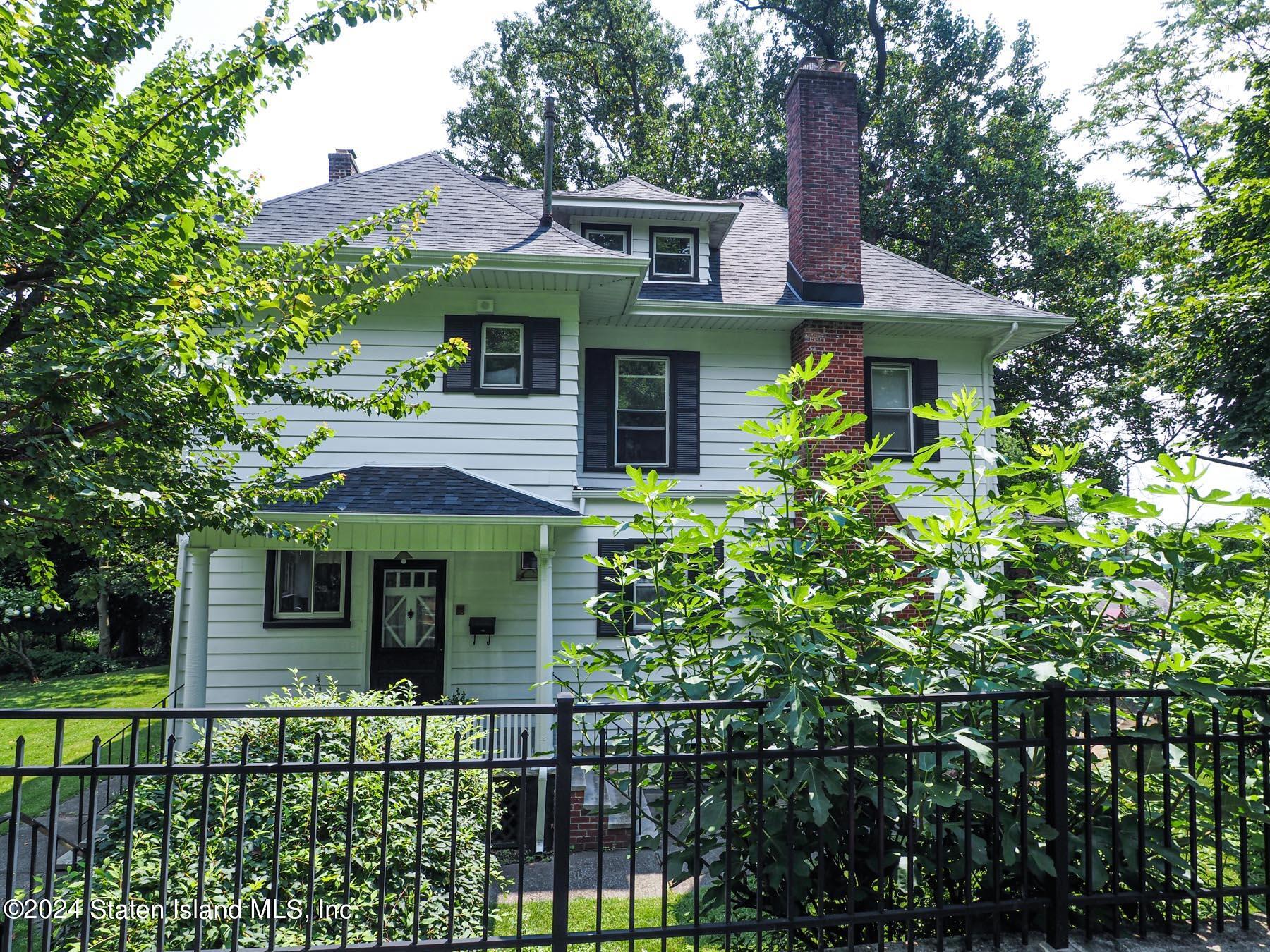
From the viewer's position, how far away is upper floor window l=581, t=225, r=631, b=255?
1171cm

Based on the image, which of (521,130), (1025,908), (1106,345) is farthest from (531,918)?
(521,130)

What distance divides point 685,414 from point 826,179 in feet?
14.2

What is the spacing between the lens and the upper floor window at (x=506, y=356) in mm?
9492

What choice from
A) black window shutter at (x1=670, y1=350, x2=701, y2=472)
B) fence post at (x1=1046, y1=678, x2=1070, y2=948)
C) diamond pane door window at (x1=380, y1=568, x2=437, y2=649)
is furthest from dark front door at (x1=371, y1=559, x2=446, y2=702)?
fence post at (x1=1046, y1=678, x2=1070, y2=948)

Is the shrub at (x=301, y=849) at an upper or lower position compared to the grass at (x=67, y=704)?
upper

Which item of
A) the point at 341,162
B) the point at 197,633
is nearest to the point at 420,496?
the point at 197,633

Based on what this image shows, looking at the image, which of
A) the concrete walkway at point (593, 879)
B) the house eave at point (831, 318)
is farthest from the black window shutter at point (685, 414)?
the concrete walkway at point (593, 879)

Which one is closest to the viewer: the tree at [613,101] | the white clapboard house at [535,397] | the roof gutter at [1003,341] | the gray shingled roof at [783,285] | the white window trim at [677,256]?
the white clapboard house at [535,397]

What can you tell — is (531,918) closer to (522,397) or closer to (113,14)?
(522,397)

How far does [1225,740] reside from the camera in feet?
10.5

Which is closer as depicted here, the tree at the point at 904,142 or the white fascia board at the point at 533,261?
the white fascia board at the point at 533,261

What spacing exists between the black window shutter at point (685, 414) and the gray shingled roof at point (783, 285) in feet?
3.32

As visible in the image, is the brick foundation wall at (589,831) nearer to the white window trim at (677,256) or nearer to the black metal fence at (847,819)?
the black metal fence at (847,819)

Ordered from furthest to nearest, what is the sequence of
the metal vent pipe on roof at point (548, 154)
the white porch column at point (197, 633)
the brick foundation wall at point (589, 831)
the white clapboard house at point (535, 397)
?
the metal vent pipe on roof at point (548, 154) → the white clapboard house at point (535, 397) → the white porch column at point (197, 633) → the brick foundation wall at point (589, 831)
